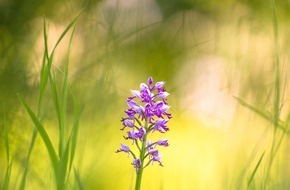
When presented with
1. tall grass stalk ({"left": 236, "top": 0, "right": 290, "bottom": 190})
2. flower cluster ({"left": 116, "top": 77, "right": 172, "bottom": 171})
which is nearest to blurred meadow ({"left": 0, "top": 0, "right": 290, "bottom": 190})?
tall grass stalk ({"left": 236, "top": 0, "right": 290, "bottom": 190})

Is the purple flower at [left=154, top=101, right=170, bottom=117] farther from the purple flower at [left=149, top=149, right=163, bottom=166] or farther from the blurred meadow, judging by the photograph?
the blurred meadow

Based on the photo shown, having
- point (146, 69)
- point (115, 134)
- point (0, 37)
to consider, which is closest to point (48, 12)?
point (0, 37)

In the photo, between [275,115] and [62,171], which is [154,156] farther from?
[275,115]

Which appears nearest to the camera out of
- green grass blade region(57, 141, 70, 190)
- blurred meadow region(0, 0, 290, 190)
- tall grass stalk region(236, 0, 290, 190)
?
green grass blade region(57, 141, 70, 190)

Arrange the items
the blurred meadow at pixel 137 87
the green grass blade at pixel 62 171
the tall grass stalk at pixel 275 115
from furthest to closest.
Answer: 1. the blurred meadow at pixel 137 87
2. the tall grass stalk at pixel 275 115
3. the green grass blade at pixel 62 171

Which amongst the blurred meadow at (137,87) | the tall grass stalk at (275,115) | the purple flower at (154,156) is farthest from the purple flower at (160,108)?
the tall grass stalk at (275,115)

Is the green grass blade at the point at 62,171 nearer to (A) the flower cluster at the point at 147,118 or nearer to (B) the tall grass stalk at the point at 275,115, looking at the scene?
(A) the flower cluster at the point at 147,118

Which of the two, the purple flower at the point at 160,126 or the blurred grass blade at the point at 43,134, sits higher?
the purple flower at the point at 160,126

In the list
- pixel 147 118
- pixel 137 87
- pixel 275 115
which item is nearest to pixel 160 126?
pixel 147 118

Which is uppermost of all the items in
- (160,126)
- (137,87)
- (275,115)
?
(137,87)
